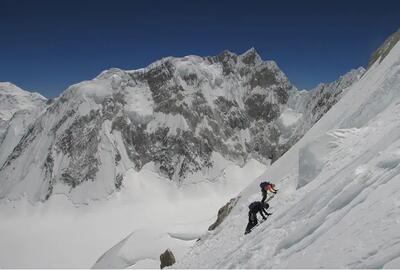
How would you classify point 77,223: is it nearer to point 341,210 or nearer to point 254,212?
point 254,212

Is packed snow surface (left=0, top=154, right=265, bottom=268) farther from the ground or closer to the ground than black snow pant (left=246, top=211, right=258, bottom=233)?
farther from the ground

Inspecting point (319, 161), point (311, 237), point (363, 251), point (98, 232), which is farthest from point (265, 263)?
point (98, 232)

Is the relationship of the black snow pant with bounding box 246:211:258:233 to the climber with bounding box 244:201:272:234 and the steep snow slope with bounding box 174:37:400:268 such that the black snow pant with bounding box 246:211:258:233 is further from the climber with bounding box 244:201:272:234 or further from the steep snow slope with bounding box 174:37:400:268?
the steep snow slope with bounding box 174:37:400:268

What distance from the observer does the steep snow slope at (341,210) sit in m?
10.7

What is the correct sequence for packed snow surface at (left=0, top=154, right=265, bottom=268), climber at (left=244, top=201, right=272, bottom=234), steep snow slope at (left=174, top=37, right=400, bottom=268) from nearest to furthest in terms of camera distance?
steep snow slope at (left=174, top=37, right=400, bottom=268), climber at (left=244, top=201, right=272, bottom=234), packed snow surface at (left=0, top=154, right=265, bottom=268)

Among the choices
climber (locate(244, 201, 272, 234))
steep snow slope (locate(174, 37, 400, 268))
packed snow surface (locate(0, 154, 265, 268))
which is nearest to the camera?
steep snow slope (locate(174, 37, 400, 268))

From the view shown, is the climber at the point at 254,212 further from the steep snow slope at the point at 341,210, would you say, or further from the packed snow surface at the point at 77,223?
the packed snow surface at the point at 77,223

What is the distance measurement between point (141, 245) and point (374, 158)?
66.6 m

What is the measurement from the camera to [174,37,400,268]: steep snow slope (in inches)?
421

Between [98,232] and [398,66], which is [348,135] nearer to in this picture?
[398,66]

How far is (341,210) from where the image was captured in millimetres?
13227

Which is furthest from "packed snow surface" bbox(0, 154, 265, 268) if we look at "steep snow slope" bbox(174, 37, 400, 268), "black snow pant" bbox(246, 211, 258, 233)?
"black snow pant" bbox(246, 211, 258, 233)

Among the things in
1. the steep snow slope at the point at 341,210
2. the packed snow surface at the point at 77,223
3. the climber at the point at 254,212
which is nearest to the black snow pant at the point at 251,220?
the climber at the point at 254,212

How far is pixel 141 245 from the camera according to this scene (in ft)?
255
